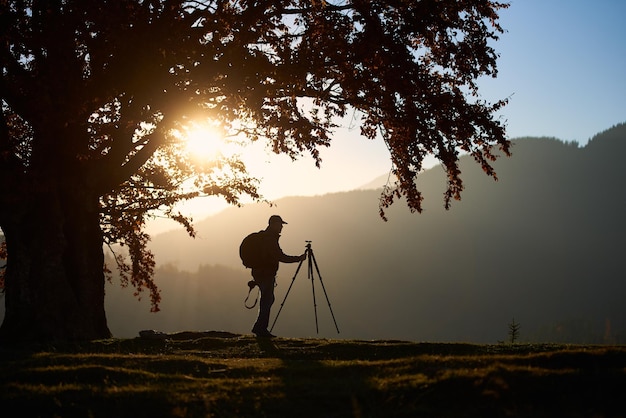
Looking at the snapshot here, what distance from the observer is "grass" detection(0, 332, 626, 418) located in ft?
28.0

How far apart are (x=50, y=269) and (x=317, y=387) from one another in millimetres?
11423

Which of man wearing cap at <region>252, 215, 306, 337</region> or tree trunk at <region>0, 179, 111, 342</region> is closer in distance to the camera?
tree trunk at <region>0, 179, 111, 342</region>

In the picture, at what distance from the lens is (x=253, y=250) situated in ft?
A: 63.4

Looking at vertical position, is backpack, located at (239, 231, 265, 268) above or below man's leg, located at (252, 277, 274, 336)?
above

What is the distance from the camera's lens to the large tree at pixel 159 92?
16594 millimetres

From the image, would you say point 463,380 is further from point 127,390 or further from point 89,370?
point 89,370

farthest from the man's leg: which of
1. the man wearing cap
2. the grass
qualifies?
the grass

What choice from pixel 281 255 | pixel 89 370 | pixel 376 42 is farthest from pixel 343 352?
pixel 376 42

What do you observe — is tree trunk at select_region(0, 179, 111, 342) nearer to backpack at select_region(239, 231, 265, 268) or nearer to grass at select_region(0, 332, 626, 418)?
backpack at select_region(239, 231, 265, 268)

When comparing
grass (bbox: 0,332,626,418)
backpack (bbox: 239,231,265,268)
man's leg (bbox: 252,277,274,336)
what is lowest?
grass (bbox: 0,332,626,418)

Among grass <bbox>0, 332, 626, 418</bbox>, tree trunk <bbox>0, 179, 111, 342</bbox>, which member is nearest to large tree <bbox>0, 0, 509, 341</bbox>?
tree trunk <bbox>0, 179, 111, 342</bbox>

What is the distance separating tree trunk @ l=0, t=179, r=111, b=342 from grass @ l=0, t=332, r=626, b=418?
203 inches

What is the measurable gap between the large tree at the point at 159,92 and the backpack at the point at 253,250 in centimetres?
347

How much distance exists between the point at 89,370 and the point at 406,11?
11.8 meters
